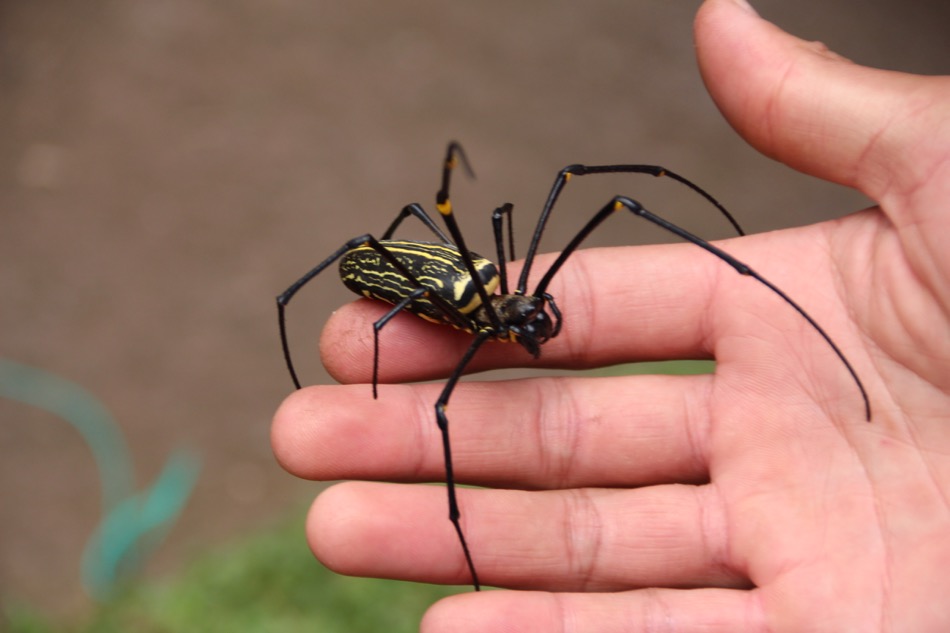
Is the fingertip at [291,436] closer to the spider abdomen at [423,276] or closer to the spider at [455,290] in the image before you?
the spider at [455,290]

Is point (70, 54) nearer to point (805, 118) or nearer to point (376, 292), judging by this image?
point (376, 292)

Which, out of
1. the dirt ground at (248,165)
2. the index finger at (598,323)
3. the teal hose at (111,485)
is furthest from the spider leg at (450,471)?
the teal hose at (111,485)

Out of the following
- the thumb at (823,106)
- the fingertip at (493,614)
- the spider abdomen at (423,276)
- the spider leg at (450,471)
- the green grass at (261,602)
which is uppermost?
the thumb at (823,106)

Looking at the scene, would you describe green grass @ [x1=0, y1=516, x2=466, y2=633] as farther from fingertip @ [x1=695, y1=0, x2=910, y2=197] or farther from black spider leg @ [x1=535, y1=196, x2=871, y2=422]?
fingertip @ [x1=695, y1=0, x2=910, y2=197]

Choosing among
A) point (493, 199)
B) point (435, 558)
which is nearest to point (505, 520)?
point (435, 558)

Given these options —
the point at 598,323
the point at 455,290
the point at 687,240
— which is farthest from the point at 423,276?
the point at 687,240

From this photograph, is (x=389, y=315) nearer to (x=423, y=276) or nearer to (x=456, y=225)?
(x=423, y=276)
